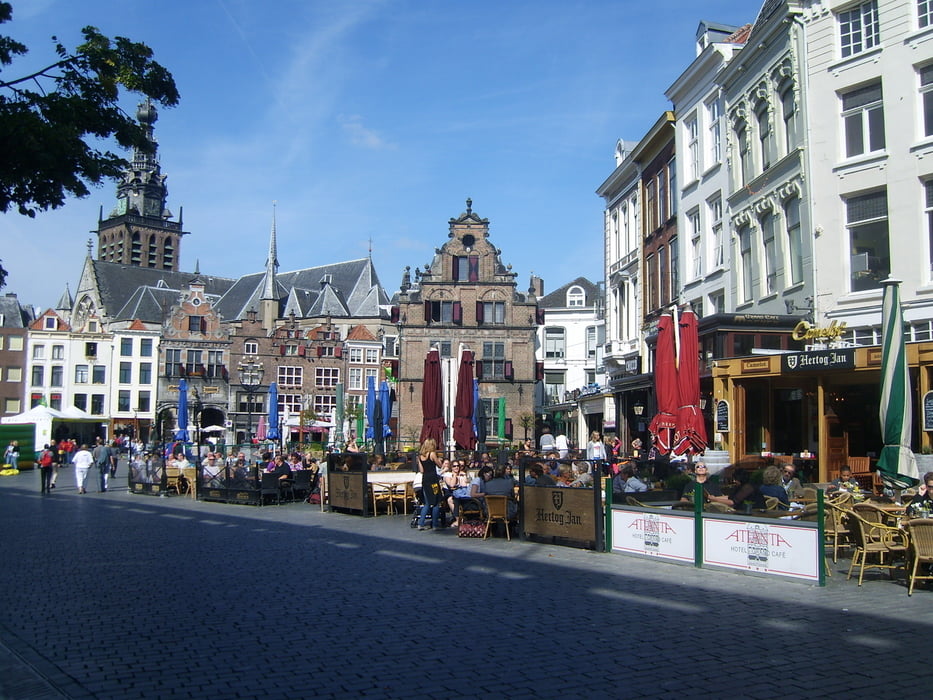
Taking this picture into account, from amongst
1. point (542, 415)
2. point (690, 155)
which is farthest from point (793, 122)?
point (542, 415)

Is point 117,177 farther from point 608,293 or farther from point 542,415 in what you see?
point 542,415

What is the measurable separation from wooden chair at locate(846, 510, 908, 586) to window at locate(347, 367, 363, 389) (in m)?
73.0

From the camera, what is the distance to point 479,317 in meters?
58.8

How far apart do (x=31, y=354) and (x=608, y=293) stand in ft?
186

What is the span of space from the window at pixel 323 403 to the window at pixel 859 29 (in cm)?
6434

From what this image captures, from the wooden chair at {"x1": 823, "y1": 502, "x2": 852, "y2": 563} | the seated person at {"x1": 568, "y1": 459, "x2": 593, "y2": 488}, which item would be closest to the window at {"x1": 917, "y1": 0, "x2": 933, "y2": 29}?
the seated person at {"x1": 568, "y1": 459, "x2": 593, "y2": 488}

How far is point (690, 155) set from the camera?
30375mm

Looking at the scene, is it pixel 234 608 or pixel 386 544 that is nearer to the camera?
pixel 234 608

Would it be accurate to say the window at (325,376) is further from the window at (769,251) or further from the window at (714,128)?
the window at (769,251)

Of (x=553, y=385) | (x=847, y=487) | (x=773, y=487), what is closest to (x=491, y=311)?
(x=553, y=385)

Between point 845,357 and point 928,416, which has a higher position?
point 845,357

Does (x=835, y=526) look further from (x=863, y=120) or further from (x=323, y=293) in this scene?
(x=323, y=293)

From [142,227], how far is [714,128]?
10008 cm

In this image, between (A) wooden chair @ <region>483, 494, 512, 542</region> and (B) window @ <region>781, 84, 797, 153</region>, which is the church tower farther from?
(A) wooden chair @ <region>483, 494, 512, 542</region>
